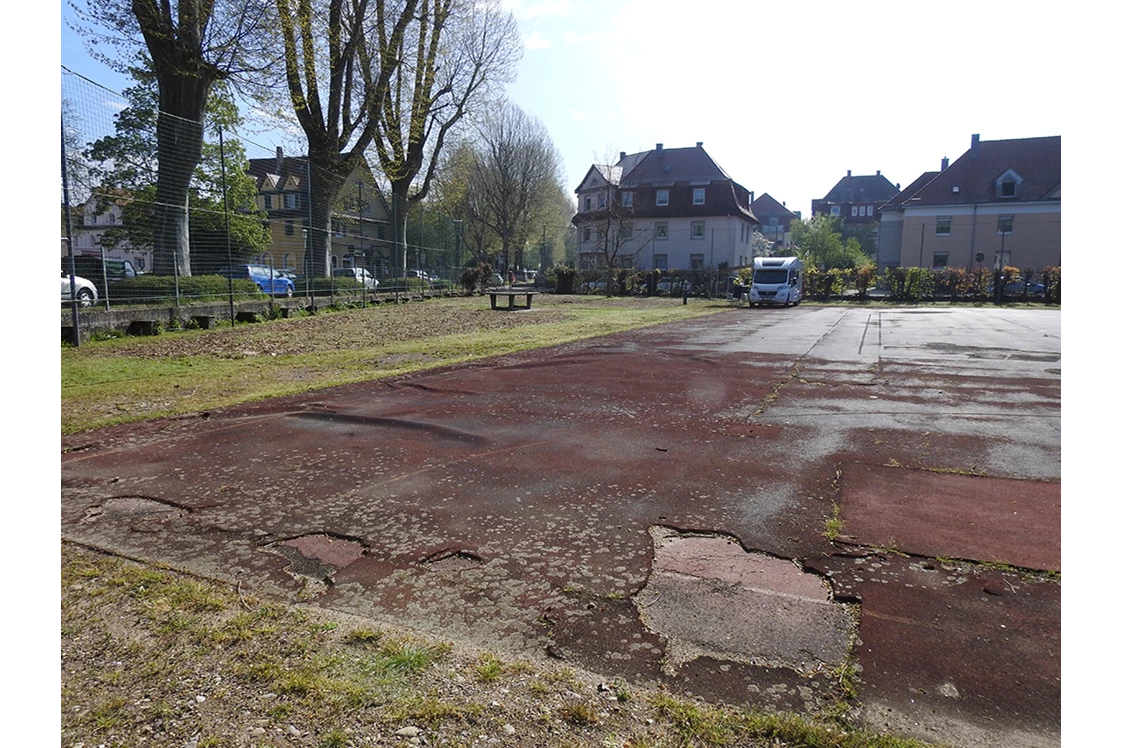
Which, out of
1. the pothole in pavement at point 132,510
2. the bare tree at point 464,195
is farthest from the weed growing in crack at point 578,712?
the bare tree at point 464,195

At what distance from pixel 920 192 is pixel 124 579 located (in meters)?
52.8

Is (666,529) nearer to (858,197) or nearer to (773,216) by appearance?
(858,197)

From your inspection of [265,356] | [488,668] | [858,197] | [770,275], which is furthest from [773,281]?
[858,197]

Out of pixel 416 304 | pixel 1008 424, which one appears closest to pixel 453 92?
pixel 416 304

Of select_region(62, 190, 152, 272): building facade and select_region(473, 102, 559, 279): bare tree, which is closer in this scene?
select_region(62, 190, 152, 272): building facade

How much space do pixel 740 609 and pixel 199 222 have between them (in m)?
17.3

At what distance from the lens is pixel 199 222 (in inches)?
663

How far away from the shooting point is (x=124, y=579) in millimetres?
3604

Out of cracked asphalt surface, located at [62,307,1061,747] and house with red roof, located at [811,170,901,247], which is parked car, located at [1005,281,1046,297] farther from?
house with red roof, located at [811,170,901,247]

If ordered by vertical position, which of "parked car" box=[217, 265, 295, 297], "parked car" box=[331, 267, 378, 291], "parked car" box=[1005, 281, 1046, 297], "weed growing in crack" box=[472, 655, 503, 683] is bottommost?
"weed growing in crack" box=[472, 655, 503, 683]

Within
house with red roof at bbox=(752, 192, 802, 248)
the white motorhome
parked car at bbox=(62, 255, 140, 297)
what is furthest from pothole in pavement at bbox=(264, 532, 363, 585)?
house with red roof at bbox=(752, 192, 802, 248)

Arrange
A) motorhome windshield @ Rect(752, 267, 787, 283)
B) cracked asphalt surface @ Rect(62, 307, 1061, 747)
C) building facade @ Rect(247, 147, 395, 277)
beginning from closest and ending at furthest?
1. cracked asphalt surface @ Rect(62, 307, 1061, 747)
2. building facade @ Rect(247, 147, 395, 277)
3. motorhome windshield @ Rect(752, 267, 787, 283)

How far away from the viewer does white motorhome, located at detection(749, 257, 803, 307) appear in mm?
36000

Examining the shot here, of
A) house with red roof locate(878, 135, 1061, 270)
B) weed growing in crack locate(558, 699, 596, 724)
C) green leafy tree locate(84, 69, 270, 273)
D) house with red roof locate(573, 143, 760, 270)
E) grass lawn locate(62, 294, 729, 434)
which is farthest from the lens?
house with red roof locate(573, 143, 760, 270)
